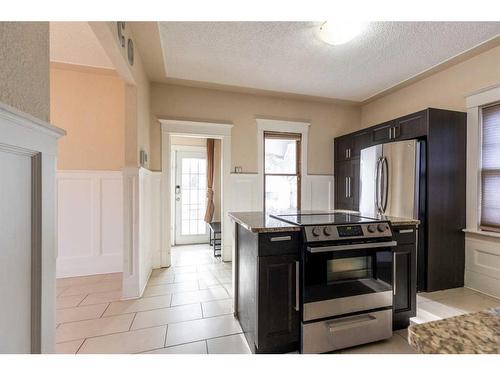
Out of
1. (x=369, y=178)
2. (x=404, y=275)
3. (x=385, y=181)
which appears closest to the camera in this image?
(x=404, y=275)

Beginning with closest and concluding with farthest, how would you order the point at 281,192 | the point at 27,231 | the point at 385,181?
the point at 27,231 < the point at 385,181 < the point at 281,192

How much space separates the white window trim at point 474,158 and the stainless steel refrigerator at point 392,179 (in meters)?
0.66

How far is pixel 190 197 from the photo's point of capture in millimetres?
5051

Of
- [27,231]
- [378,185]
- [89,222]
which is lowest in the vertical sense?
[89,222]

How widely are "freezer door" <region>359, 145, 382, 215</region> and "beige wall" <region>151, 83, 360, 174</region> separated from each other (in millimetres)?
943

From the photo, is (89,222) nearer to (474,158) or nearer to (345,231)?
(345,231)

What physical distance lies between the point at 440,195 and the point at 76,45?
14.4ft

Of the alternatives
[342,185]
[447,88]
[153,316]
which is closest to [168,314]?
[153,316]

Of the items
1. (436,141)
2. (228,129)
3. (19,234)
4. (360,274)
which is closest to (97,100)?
(228,129)

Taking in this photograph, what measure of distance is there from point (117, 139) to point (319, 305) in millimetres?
3174

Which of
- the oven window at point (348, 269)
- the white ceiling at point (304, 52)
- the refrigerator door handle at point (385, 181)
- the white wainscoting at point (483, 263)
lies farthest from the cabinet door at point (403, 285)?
the white ceiling at point (304, 52)

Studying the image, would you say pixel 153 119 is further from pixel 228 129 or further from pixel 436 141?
pixel 436 141

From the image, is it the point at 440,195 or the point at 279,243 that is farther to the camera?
the point at 440,195
